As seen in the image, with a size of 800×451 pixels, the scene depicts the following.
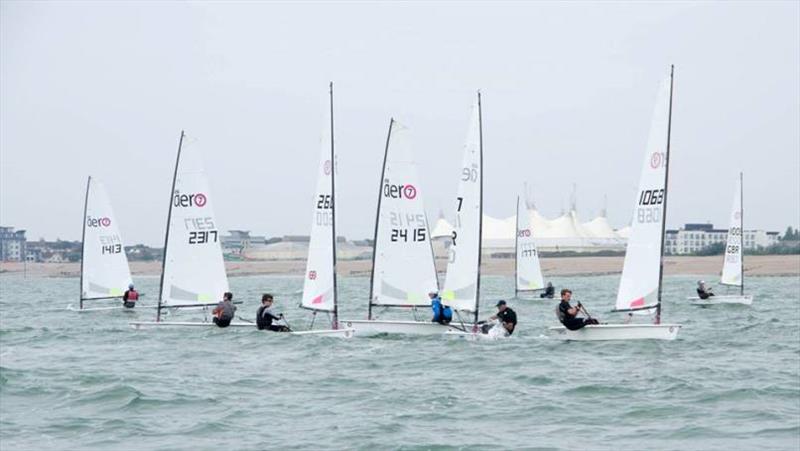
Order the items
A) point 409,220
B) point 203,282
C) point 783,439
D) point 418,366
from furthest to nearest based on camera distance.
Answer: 1. point 203,282
2. point 409,220
3. point 418,366
4. point 783,439

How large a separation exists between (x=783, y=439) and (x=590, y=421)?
8.52 feet

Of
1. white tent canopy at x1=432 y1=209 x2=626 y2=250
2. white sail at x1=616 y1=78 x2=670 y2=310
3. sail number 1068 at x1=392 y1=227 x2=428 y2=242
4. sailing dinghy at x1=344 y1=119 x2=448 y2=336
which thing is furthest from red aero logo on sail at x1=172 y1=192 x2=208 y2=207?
white tent canopy at x1=432 y1=209 x2=626 y2=250

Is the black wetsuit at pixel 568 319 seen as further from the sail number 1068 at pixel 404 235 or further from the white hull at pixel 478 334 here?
the sail number 1068 at pixel 404 235

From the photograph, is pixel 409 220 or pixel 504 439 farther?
pixel 409 220

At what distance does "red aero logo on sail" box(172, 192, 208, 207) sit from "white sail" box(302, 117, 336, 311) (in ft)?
14.2

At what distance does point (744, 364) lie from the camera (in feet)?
70.5

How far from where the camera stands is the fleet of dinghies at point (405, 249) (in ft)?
78.6

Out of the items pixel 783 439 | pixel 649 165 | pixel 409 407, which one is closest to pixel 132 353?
pixel 409 407

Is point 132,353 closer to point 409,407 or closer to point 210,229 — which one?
point 210,229

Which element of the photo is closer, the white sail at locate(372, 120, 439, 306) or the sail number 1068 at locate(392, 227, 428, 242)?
the white sail at locate(372, 120, 439, 306)

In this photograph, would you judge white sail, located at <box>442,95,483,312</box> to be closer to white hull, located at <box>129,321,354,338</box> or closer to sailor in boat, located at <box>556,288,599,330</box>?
sailor in boat, located at <box>556,288,599,330</box>

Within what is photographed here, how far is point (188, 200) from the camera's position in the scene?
29.1 m

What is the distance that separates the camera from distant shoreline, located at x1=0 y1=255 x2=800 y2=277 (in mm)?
89500

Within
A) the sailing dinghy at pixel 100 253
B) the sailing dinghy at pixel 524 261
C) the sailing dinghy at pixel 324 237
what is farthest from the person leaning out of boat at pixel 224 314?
the sailing dinghy at pixel 524 261
